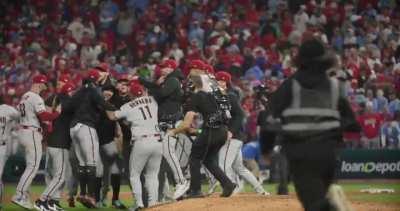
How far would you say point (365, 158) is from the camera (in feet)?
74.5

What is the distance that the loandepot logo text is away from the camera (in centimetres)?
2267

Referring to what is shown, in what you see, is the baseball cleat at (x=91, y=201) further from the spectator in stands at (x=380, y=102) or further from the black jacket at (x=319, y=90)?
the spectator in stands at (x=380, y=102)

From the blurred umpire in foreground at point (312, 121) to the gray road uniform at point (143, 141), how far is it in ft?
16.1

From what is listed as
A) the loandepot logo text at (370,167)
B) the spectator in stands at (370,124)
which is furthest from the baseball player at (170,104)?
the loandepot logo text at (370,167)

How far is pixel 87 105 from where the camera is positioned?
48.0 ft

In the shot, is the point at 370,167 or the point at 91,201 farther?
the point at 370,167

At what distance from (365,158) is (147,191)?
982cm

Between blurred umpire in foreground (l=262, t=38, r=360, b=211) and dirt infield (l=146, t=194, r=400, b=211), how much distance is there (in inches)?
145

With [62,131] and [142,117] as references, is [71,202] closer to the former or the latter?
[62,131]

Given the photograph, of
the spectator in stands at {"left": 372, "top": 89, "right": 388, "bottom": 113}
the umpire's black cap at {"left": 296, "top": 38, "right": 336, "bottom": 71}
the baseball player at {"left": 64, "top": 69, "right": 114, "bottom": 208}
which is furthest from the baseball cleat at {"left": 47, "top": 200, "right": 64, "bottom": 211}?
the spectator in stands at {"left": 372, "top": 89, "right": 388, "bottom": 113}

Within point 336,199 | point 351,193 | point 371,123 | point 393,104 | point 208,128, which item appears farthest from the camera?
point 393,104

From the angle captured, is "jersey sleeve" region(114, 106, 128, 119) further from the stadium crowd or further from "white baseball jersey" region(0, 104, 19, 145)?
the stadium crowd

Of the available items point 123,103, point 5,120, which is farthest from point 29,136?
point 123,103

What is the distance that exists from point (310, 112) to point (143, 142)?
16.9 feet
